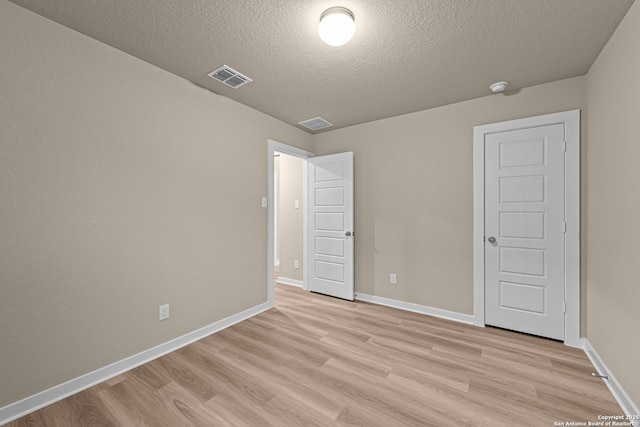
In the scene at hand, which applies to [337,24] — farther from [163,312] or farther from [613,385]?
[613,385]

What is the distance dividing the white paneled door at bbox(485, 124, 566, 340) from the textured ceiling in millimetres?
636

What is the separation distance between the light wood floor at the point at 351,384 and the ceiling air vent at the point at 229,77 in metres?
2.51

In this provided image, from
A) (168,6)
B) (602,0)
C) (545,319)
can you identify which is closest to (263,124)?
(168,6)

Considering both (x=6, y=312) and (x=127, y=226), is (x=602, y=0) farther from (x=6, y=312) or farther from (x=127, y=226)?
(x=6, y=312)

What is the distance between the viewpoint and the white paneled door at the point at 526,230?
100 inches

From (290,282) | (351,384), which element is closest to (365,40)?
(351,384)

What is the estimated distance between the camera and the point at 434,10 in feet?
5.54

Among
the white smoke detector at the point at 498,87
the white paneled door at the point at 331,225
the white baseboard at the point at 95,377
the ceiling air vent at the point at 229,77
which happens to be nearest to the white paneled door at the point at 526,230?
the white smoke detector at the point at 498,87

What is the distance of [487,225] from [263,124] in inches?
113

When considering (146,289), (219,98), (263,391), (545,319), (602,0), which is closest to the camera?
(602,0)

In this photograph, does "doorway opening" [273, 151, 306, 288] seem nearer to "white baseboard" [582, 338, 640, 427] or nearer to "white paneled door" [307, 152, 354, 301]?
"white paneled door" [307, 152, 354, 301]

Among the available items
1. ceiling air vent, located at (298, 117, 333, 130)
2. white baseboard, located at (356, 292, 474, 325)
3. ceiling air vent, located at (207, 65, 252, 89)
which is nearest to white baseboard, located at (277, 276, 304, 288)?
white baseboard, located at (356, 292, 474, 325)

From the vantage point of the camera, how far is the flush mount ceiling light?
1.67 metres

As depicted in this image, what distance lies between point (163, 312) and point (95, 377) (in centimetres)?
59
